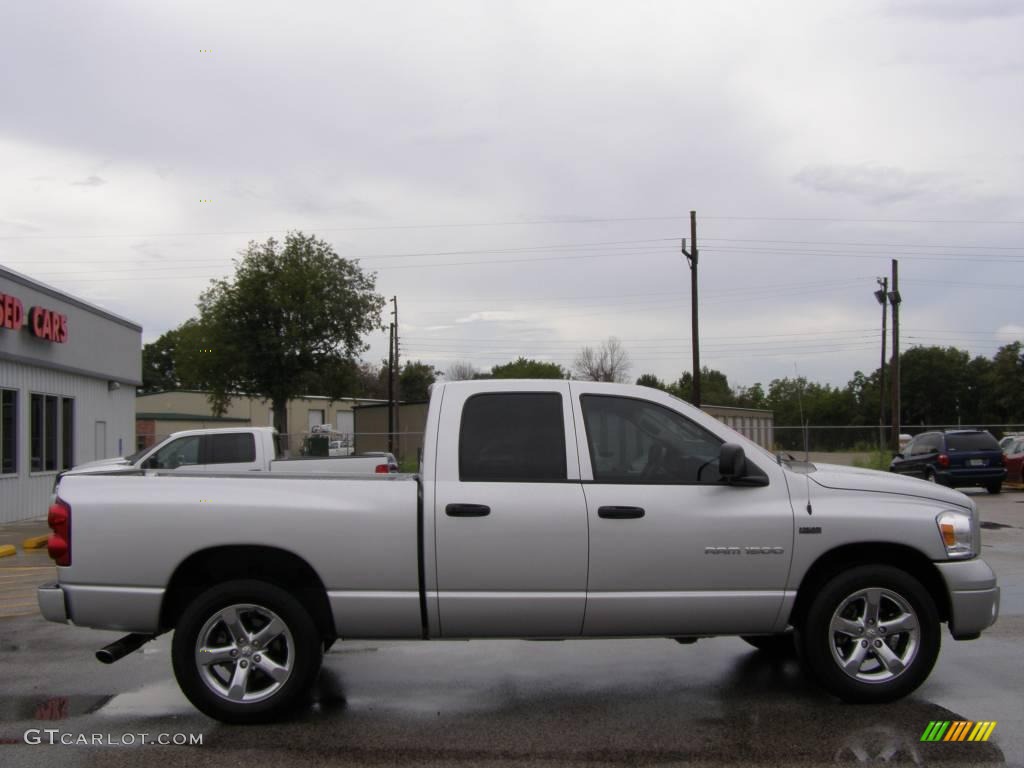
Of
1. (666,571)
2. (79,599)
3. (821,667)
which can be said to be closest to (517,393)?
(666,571)

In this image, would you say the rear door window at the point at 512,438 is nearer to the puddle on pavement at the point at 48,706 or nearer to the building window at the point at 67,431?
the puddle on pavement at the point at 48,706

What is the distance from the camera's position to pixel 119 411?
92.5ft

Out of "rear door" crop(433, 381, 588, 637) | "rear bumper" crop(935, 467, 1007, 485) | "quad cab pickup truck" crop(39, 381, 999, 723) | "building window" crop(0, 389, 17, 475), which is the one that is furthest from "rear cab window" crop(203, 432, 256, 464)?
"rear bumper" crop(935, 467, 1007, 485)

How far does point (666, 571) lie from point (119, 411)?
25.6m

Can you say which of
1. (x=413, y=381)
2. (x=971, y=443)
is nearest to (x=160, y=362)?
(x=413, y=381)

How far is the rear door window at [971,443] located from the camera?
2408cm

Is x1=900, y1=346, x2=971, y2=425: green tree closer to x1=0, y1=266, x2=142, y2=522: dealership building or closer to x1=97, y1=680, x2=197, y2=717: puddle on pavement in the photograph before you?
x1=0, y1=266, x2=142, y2=522: dealership building

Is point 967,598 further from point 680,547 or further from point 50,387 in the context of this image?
point 50,387

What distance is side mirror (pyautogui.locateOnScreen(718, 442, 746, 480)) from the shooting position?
5539mm

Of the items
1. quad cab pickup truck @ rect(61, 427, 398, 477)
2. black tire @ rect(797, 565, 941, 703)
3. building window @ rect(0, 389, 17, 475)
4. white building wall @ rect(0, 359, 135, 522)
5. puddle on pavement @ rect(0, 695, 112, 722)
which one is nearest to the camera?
black tire @ rect(797, 565, 941, 703)

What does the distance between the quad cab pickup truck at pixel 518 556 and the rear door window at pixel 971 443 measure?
784 inches

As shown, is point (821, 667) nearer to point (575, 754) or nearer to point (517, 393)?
point (575, 754)

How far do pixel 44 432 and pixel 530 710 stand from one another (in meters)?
19.9

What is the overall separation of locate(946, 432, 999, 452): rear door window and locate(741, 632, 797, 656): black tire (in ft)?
61.3
